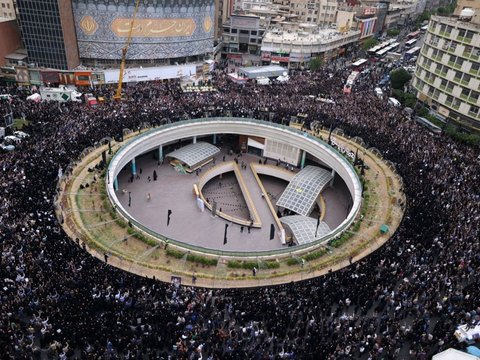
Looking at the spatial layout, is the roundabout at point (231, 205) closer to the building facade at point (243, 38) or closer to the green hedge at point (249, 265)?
the green hedge at point (249, 265)

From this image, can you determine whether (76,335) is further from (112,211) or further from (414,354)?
(414,354)

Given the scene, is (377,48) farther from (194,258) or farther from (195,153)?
(194,258)

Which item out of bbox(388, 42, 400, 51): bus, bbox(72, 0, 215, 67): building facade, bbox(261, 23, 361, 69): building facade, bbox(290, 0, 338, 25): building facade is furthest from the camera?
bbox(290, 0, 338, 25): building facade

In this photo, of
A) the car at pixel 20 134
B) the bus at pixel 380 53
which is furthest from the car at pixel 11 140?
the bus at pixel 380 53

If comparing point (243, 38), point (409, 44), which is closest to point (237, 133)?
point (243, 38)

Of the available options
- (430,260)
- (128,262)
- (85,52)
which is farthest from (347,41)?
(128,262)

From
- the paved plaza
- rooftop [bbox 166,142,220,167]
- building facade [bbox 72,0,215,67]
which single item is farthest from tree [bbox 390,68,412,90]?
rooftop [bbox 166,142,220,167]

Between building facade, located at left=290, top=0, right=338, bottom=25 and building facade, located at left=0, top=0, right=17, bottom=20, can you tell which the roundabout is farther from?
building facade, located at left=290, top=0, right=338, bottom=25
